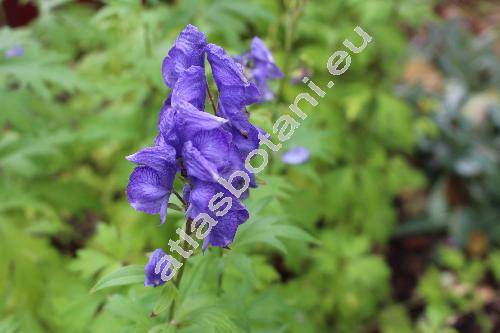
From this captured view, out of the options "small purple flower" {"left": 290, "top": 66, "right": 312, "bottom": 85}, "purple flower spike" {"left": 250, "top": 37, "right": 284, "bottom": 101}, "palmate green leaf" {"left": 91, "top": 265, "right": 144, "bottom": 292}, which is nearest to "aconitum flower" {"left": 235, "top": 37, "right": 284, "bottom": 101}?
"purple flower spike" {"left": 250, "top": 37, "right": 284, "bottom": 101}

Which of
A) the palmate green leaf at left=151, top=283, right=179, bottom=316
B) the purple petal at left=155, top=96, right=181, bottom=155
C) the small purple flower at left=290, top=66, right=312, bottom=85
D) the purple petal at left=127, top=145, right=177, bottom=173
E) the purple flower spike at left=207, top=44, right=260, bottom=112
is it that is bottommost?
the palmate green leaf at left=151, top=283, right=179, bottom=316

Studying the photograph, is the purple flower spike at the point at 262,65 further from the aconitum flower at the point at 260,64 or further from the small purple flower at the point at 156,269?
the small purple flower at the point at 156,269

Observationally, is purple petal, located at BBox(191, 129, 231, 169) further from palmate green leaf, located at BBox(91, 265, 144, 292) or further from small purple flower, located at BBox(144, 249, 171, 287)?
palmate green leaf, located at BBox(91, 265, 144, 292)

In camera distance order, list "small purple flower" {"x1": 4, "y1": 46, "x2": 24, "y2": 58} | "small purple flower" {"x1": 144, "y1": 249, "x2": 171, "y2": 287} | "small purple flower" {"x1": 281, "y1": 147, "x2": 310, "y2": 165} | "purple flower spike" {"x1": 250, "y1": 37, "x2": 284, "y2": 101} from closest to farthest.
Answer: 1. "small purple flower" {"x1": 144, "y1": 249, "x2": 171, "y2": 287}
2. "purple flower spike" {"x1": 250, "y1": 37, "x2": 284, "y2": 101}
3. "small purple flower" {"x1": 281, "y1": 147, "x2": 310, "y2": 165}
4. "small purple flower" {"x1": 4, "y1": 46, "x2": 24, "y2": 58}

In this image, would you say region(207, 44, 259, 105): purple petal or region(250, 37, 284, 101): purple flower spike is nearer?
region(207, 44, 259, 105): purple petal

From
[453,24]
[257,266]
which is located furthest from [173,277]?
[453,24]

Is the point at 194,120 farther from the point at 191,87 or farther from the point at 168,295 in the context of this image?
the point at 168,295
